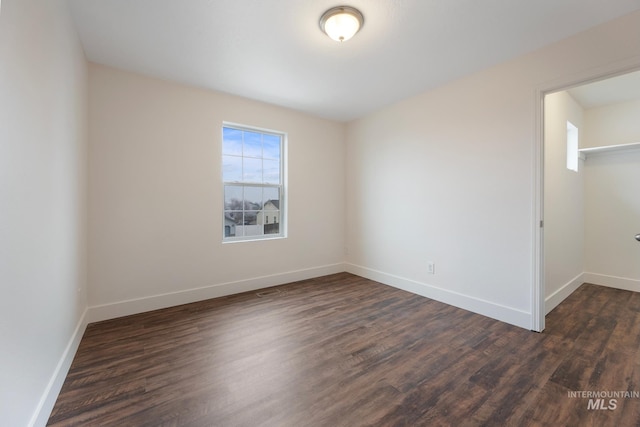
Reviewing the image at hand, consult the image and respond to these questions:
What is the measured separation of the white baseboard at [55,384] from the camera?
1327 mm

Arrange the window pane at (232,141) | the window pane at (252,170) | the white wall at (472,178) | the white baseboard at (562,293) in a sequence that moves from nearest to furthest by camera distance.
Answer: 1. the white wall at (472,178)
2. the white baseboard at (562,293)
3. the window pane at (232,141)
4. the window pane at (252,170)

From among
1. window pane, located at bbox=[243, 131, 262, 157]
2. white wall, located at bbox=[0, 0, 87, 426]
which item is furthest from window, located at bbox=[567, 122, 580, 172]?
white wall, located at bbox=[0, 0, 87, 426]

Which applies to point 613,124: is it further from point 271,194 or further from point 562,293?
point 271,194

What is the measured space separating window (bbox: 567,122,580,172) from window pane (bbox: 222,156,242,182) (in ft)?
14.7

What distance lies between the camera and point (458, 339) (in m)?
2.32

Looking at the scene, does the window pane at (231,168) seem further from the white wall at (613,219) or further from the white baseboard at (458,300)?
the white wall at (613,219)

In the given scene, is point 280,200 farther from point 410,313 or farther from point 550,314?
point 550,314

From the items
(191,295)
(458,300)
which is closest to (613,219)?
(458,300)

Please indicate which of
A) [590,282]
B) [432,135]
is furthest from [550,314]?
[432,135]

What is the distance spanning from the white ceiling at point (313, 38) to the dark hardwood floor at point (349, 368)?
263cm

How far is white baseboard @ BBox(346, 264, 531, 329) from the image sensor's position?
2561 mm

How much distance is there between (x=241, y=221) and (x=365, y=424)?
284 centimetres

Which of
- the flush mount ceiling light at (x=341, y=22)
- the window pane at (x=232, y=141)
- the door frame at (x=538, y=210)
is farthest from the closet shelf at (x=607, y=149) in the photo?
the window pane at (x=232, y=141)

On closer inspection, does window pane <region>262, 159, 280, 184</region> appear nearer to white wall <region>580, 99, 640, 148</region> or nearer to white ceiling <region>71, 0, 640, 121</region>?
white ceiling <region>71, 0, 640, 121</region>
